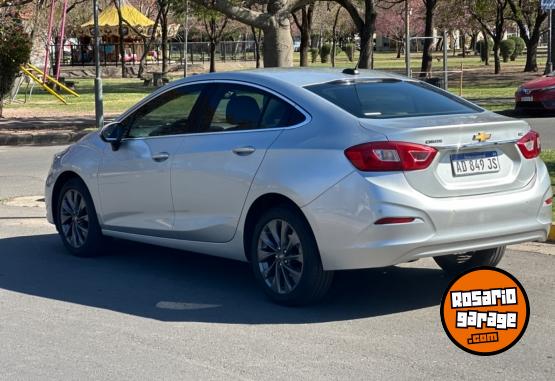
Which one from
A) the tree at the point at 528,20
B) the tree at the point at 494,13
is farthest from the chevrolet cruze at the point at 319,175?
the tree at the point at 494,13

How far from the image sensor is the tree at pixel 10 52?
2517cm

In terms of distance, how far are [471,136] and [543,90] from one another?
17442 millimetres

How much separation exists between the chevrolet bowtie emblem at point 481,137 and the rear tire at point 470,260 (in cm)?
126

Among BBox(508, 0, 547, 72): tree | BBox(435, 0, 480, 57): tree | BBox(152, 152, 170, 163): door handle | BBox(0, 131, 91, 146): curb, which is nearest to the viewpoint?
BBox(152, 152, 170, 163): door handle

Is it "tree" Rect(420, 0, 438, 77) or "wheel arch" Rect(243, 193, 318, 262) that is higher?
"tree" Rect(420, 0, 438, 77)

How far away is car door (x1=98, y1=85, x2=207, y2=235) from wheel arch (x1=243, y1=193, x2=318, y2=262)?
866 mm

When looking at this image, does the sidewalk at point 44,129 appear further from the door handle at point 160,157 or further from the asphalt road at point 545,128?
the door handle at point 160,157

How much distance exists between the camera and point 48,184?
9359mm

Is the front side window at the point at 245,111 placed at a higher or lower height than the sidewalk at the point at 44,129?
higher

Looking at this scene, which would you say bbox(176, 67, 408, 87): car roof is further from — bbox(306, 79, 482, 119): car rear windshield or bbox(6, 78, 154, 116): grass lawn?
bbox(6, 78, 154, 116): grass lawn

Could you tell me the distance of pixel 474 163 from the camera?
6723 millimetres

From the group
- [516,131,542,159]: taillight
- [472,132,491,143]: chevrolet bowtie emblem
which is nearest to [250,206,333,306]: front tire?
[472,132,491,143]: chevrolet bowtie emblem

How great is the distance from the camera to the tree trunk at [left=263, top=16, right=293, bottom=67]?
71.2 feet

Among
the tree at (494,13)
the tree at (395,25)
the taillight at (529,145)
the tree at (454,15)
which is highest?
the tree at (395,25)
